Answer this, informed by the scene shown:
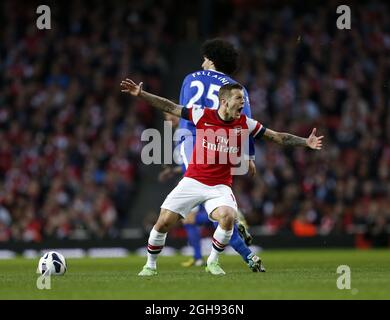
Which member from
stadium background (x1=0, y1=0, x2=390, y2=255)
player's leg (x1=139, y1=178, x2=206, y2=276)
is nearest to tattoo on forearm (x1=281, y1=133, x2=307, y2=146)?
player's leg (x1=139, y1=178, x2=206, y2=276)

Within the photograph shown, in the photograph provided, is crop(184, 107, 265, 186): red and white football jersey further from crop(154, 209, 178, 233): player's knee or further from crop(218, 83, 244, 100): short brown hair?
crop(154, 209, 178, 233): player's knee

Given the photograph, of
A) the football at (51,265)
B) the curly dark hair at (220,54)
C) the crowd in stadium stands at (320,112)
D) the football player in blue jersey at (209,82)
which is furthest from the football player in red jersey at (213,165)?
the crowd in stadium stands at (320,112)

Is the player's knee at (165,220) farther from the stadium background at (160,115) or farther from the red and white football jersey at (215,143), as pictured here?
the stadium background at (160,115)

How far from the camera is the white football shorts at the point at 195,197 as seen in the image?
10.5 m

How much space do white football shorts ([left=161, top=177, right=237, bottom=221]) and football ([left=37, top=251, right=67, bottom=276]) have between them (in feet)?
4.60

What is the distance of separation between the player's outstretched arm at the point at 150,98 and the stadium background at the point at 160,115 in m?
10.4

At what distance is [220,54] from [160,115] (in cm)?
1406

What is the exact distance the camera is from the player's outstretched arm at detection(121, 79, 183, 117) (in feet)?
33.2

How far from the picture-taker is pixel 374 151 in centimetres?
2291

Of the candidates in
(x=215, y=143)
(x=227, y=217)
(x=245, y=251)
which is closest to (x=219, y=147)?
(x=215, y=143)

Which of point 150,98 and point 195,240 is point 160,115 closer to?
point 195,240

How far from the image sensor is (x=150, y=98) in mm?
10281

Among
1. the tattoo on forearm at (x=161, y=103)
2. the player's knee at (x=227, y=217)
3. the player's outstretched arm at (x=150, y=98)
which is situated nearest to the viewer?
the player's outstretched arm at (x=150, y=98)
